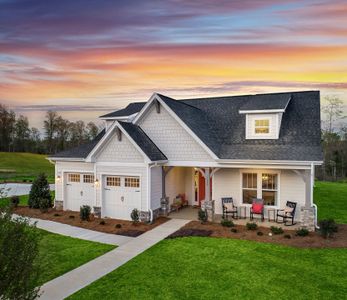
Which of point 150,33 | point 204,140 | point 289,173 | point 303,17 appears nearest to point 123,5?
point 150,33

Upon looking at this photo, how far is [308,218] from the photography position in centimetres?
1398

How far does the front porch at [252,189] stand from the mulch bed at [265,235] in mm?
1094

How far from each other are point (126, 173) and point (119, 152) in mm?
1202

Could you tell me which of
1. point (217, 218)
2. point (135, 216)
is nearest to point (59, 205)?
point (135, 216)

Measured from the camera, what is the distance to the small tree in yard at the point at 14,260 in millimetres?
5105

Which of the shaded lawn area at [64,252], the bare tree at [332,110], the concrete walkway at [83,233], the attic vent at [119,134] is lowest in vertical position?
the concrete walkway at [83,233]

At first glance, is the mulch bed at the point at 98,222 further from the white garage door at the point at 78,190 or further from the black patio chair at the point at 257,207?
the black patio chair at the point at 257,207

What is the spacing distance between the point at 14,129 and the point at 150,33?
70192mm

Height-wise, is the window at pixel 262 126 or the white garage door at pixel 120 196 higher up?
the window at pixel 262 126

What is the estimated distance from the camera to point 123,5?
15562 mm

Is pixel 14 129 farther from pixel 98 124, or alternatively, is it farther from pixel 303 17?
pixel 303 17

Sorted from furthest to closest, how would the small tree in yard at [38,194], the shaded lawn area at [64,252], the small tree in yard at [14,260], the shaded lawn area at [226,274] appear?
the small tree in yard at [38,194] → the shaded lawn area at [64,252] → the shaded lawn area at [226,274] → the small tree in yard at [14,260]

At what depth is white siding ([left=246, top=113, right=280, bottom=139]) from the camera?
16.9m

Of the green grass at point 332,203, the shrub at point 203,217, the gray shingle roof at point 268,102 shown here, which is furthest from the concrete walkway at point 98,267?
the green grass at point 332,203
